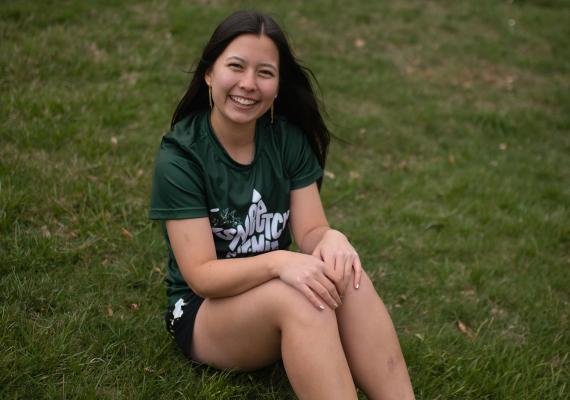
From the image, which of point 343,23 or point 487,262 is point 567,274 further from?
point 343,23

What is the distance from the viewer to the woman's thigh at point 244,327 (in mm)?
2129

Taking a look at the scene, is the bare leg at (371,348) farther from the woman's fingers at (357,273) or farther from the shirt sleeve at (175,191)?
the shirt sleeve at (175,191)

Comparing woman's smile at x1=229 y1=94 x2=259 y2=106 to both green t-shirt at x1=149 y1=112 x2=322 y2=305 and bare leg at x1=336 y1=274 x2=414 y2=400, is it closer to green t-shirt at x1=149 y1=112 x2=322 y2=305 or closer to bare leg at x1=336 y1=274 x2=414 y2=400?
green t-shirt at x1=149 y1=112 x2=322 y2=305

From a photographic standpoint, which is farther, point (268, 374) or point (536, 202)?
point (536, 202)

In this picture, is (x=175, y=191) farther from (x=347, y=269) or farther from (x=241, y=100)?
(x=347, y=269)

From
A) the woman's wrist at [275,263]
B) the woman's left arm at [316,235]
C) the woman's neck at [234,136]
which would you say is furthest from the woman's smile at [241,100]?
the woman's wrist at [275,263]

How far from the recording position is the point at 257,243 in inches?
98.5

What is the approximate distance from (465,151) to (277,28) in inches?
128

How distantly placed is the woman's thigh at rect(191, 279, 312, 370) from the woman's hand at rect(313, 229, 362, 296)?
16cm

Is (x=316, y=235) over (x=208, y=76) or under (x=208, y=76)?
under

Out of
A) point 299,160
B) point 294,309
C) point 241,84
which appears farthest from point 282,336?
point 241,84

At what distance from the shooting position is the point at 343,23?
22.7 ft

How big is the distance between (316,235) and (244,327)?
0.53 meters

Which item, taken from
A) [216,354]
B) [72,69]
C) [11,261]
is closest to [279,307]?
[216,354]
